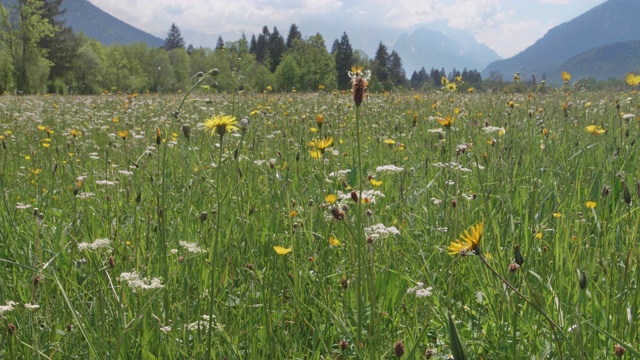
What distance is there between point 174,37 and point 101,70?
1722 inches

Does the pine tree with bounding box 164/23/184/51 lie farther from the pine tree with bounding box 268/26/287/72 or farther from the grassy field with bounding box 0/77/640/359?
the grassy field with bounding box 0/77/640/359

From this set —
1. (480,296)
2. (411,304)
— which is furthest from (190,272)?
(480,296)

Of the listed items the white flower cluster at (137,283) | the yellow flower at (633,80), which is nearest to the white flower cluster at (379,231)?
the white flower cluster at (137,283)

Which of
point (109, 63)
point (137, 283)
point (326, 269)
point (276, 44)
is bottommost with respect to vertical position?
point (326, 269)

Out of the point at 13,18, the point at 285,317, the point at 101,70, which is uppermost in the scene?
the point at 13,18

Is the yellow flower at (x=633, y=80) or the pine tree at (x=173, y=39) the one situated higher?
the pine tree at (x=173, y=39)

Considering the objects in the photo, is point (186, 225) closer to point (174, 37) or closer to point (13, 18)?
point (13, 18)

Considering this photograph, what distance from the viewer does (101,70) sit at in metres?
41.2

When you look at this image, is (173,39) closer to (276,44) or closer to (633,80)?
(276,44)

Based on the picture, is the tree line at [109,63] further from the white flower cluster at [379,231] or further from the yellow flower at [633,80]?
the white flower cluster at [379,231]

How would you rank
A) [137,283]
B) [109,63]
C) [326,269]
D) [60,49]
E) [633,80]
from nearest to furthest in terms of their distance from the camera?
1. [137,283]
2. [326,269]
3. [633,80]
4. [60,49]
5. [109,63]

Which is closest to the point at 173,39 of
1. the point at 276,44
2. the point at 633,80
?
the point at 276,44

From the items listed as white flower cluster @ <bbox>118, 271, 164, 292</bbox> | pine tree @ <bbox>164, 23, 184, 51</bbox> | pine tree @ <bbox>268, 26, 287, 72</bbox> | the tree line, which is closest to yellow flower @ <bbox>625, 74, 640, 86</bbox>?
white flower cluster @ <bbox>118, 271, 164, 292</bbox>

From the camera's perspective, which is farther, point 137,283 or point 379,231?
point 379,231
